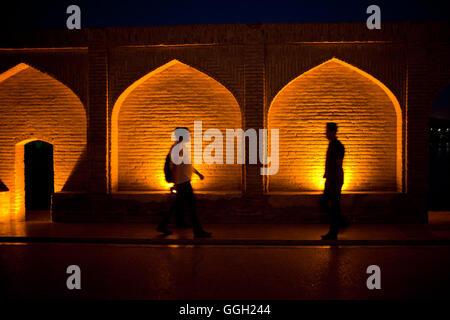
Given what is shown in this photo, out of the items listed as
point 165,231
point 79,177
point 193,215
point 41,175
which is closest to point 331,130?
point 193,215

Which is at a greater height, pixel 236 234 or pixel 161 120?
pixel 161 120

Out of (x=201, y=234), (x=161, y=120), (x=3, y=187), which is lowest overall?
→ (x=201, y=234)

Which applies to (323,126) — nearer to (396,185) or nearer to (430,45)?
(396,185)

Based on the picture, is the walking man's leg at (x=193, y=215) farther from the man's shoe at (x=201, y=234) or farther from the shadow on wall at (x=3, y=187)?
the shadow on wall at (x=3, y=187)

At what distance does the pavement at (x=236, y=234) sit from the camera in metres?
7.21

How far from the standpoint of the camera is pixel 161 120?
31.0 feet

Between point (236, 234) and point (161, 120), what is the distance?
3.25 meters

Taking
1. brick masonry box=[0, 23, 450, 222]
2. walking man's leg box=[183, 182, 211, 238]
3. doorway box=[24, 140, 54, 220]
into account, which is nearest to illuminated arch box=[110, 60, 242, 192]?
brick masonry box=[0, 23, 450, 222]

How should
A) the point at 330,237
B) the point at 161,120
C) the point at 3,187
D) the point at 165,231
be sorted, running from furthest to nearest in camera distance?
the point at 3,187 < the point at 161,120 < the point at 165,231 < the point at 330,237

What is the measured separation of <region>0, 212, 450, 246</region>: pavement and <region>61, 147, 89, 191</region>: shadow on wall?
0.93 metres

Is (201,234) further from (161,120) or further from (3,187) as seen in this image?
(3,187)

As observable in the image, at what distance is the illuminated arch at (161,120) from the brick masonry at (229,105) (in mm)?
23

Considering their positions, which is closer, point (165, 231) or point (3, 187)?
point (165, 231)

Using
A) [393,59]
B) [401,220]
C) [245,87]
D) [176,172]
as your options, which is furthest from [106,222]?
[393,59]
